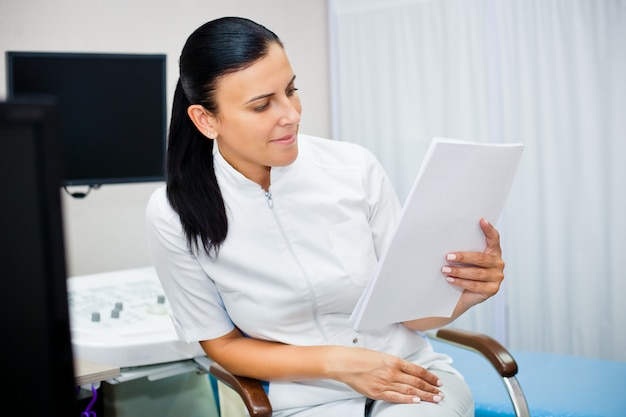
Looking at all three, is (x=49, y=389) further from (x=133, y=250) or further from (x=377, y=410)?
(x=133, y=250)

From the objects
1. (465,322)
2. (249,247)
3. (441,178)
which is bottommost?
(465,322)

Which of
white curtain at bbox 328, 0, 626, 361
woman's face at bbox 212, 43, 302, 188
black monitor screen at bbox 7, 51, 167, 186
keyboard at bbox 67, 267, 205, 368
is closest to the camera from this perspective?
woman's face at bbox 212, 43, 302, 188


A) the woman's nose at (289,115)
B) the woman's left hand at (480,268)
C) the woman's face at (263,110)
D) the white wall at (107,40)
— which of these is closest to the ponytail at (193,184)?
the woman's face at (263,110)

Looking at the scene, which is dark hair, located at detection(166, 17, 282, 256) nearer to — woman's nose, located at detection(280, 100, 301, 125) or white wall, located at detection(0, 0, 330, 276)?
woman's nose, located at detection(280, 100, 301, 125)

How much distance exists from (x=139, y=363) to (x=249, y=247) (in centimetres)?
52

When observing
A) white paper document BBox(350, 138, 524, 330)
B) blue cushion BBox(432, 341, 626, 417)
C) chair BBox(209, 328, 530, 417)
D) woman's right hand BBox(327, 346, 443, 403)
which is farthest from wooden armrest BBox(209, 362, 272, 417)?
blue cushion BBox(432, 341, 626, 417)

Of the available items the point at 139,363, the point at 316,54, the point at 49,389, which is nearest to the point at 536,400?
the point at 139,363

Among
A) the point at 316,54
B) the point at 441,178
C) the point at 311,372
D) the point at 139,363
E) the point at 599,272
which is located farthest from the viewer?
the point at 316,54

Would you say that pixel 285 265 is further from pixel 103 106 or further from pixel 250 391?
pixel 103 106

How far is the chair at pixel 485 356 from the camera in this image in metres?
1.40

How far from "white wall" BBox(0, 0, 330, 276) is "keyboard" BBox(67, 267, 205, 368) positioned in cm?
47

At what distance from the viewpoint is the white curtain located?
2779 millimetres

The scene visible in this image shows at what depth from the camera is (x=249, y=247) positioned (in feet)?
5.01

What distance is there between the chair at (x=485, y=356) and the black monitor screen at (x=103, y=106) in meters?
0.89
